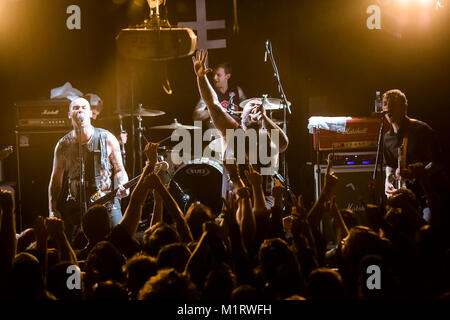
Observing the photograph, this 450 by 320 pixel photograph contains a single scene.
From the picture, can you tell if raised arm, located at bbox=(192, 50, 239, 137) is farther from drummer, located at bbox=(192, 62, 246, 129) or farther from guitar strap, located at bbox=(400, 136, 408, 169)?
drummer, located at bbox=(192, 62, 246, 129)

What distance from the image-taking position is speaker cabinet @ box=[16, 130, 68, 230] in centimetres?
646

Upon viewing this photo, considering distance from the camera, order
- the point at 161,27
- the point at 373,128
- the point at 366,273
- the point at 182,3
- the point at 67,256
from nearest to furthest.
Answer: the point at 366,273 → the point at 67,256 → the point at 161,27 → the point at 373,128 → the point at 182,3

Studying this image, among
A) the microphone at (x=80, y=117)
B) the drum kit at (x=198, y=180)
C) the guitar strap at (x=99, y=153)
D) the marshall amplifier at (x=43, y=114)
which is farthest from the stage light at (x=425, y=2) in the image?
the marshall amplifier at (x=43, y=114)

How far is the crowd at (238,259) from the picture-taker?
1930 millimetres

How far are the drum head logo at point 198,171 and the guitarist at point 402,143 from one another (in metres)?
2.82

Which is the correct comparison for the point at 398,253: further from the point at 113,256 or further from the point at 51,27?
the point at 51,27

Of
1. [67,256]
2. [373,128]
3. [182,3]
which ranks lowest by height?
[67,256]

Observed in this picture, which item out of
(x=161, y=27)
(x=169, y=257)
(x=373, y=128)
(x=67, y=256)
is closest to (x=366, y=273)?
(x=169, y=257)

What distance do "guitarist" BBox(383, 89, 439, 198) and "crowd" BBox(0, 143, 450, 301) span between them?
1937mm

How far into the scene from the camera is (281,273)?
2.06 metres

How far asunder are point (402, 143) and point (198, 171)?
316 centimetres

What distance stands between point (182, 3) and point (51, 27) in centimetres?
211

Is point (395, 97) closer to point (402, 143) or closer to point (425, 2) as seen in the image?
point (402, 143)
